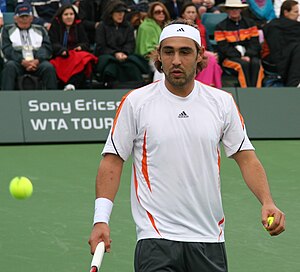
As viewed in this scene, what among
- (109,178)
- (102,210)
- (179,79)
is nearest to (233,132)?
(179,79)

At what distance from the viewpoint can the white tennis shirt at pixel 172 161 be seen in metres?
4.71

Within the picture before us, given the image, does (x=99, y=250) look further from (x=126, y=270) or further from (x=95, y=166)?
(x=95, y=166)

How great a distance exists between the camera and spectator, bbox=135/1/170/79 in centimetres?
1392

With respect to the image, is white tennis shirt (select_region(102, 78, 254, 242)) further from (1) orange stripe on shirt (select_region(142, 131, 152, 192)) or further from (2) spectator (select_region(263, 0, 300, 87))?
(2) spectator (select_region(263, 0, 300, 87))

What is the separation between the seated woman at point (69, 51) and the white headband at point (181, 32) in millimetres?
8829

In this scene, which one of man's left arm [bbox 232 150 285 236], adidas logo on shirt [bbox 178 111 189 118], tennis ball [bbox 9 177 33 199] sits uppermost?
adidas logo on shirt [bbox 178 111 189 118]

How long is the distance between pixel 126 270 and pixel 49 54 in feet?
22.6

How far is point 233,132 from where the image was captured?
4.87 metres

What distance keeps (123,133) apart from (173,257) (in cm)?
66

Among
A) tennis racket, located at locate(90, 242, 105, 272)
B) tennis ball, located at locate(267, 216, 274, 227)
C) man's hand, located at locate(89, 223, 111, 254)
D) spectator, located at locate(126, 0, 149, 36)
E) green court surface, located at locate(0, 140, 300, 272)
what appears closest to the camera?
tennis racket, located at locate(90, 242, 105, 272)

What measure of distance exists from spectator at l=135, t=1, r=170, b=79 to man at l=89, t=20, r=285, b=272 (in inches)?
357

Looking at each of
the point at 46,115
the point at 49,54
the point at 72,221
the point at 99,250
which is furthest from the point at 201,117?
the point at 49,54

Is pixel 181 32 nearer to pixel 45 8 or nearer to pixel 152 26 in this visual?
pixel 152 26

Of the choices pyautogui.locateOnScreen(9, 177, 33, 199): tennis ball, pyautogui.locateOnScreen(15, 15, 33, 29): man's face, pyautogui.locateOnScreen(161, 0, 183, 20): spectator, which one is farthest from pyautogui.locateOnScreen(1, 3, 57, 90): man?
pyautogui.locateOnScreen(9, 177, 33, 199): tennis ball
